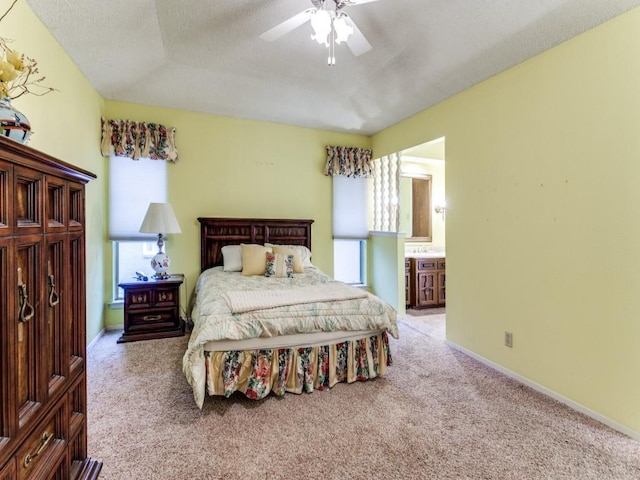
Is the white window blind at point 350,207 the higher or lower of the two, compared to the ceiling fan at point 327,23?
lower

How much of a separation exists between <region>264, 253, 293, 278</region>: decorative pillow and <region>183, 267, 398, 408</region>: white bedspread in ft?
2.36

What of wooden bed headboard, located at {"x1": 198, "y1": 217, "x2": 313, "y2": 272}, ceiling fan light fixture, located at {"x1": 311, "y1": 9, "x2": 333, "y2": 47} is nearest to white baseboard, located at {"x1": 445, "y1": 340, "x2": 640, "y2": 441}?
wooden bed headboard, located at {"x1": 198, "y1": 217, "x2": 313, "y2": 272}

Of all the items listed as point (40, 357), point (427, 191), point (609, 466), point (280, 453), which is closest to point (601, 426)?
point (609, 466)

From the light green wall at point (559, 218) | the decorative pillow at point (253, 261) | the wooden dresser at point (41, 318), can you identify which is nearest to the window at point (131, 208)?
the decorative pillow at point (253, 261)

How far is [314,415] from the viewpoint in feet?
→ 7.04

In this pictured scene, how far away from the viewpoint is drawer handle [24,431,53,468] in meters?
1.08

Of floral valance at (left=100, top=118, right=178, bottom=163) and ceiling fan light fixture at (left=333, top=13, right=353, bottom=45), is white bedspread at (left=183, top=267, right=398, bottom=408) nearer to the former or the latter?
ceiling fan light fixture at (left=333, top=13, right=353, bottom=45)

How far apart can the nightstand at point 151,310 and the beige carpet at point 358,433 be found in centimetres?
77

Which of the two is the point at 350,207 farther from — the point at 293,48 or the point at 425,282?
the point at 293,48

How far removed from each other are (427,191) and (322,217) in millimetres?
2101

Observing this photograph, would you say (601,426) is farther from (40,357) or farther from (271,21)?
(271,21)

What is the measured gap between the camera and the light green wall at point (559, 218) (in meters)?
2.06

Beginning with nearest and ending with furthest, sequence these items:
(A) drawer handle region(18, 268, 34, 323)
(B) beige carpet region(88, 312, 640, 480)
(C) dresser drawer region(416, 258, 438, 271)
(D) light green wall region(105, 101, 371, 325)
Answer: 1. (A) drawer handle region(18, 268, 34, 323)
2. (B) beige carpet region(88, 312, 640, 480)
3. (D) light green wall region(105, 101, 371, 325)
4. (C) dresser drawer region(416, 258, 438, 271)

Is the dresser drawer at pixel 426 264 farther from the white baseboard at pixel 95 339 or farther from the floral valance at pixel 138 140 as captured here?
the white baseboard at pixel 95 339
